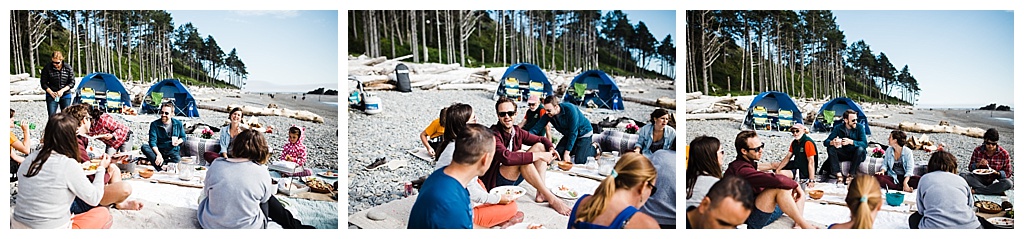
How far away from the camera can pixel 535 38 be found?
236 inches

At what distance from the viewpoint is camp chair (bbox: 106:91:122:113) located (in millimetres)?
5879

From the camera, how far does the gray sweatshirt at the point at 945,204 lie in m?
5.66

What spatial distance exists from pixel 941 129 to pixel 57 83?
18.9 feet

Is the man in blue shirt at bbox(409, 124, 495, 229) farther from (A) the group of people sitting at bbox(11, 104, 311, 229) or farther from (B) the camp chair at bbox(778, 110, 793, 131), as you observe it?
(B) the camp chair at bbox(778, 110, 793, 131)

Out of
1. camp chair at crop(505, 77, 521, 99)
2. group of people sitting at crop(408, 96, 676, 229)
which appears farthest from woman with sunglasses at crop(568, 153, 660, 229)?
camp chair at crop(505, 77, 521, 99)

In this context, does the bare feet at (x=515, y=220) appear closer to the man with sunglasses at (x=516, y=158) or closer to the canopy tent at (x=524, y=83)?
the man with sunglasses at (x=516, y=158)

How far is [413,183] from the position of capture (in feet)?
19.1

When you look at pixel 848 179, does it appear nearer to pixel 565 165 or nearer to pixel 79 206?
pixel 565 165

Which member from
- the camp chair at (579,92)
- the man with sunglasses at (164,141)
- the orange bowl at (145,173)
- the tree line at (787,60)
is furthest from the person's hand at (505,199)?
A: the orange bowl at (145,173)

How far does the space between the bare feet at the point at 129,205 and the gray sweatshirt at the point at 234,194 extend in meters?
0.46

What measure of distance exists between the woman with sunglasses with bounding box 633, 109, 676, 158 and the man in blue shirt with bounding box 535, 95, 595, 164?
1.04 ft

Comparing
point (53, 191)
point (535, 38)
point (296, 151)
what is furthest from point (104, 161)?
point (535, 38)
